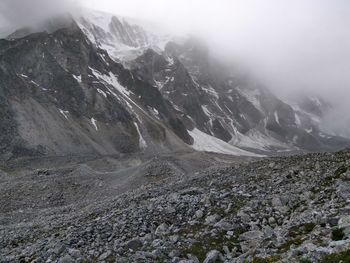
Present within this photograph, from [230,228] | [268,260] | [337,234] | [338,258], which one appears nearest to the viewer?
[338,258]

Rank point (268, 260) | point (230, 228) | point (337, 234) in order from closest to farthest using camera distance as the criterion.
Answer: point (268, 260), point (337, 234), point (230, 228)

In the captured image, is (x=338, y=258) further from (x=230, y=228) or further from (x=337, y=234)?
(x=230, y=228)

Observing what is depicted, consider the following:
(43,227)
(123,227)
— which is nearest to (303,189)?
(123,227)

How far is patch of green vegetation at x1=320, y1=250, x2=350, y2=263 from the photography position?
621 inches

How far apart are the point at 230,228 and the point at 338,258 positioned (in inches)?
444

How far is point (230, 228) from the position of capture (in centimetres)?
2709

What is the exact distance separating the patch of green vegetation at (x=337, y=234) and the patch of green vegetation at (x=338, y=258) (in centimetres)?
267

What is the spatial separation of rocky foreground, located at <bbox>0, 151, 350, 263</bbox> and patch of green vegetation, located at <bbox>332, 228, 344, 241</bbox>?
0.02 m

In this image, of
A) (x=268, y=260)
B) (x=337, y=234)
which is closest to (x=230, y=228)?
(x=268, y=260)

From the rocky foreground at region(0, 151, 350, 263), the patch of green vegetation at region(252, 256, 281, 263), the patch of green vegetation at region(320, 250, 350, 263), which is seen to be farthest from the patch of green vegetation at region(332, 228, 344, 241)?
the patch of green vegetation at region(320, 250, 350, 263)

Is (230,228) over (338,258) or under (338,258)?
under

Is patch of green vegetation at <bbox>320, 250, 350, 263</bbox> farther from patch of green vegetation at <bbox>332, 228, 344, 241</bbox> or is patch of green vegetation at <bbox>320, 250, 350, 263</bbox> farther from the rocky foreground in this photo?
patch of green vegetation at <bbox>332, 228, 344, 241</bbox>

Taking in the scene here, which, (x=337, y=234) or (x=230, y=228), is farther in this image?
(x=230, y=228)

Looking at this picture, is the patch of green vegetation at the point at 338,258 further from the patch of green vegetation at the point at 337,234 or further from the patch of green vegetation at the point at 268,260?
the patch of green vegetation at the point at 337,234
